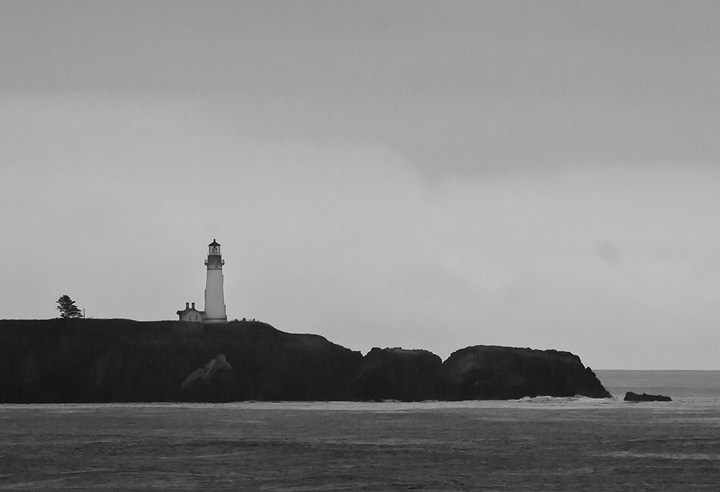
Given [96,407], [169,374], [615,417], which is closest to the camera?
[615,417]

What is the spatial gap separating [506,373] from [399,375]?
10142 mm

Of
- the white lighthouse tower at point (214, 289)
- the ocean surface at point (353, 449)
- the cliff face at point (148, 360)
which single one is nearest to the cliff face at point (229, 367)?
the cliff face at point (148, 360)

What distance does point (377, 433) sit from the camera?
8338 centimetres

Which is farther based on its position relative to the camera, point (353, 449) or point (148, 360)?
point (148, 360)

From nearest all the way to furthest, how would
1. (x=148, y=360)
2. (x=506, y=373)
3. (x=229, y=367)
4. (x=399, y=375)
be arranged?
(x=229, y=367), (x=148, y=360), (x=506, y=373), (x=399, y=375)

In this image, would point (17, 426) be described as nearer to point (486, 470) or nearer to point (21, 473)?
point (21, 473)

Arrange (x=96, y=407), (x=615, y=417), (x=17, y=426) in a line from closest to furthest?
(x=17, y=426), (x=615, y=417), (x=96, y=407)

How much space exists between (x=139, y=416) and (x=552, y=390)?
152ft

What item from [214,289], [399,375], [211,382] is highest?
[214,289]

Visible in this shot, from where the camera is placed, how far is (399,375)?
4951 inches

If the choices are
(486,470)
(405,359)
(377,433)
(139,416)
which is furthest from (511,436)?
(405,359)

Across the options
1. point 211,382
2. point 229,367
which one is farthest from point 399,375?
point 211,382

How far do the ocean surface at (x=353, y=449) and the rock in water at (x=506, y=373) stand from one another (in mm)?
10246

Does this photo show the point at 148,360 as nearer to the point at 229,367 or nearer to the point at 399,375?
the point at 229,367
